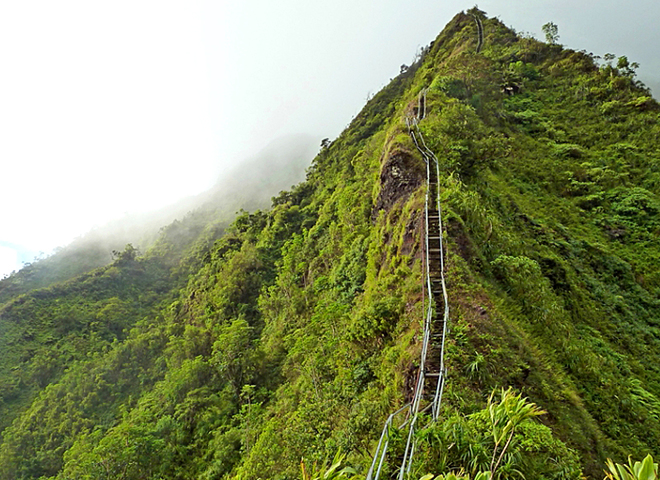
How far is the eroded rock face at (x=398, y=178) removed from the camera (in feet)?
47.1

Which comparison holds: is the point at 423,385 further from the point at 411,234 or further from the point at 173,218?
the point at 173,218

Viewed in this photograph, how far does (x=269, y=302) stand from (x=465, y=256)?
2043cm

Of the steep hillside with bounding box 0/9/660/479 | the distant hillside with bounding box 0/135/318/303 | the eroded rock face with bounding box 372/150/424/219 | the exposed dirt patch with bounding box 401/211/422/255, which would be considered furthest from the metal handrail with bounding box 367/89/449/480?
the distant hillside with bounding box 0/135/318/303

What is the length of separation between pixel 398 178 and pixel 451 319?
29.0 feet

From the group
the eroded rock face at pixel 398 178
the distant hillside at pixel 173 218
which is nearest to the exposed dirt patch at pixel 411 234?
the eroded rock face at pixel 398 178

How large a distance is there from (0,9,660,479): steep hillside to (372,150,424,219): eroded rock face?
0.36 ft

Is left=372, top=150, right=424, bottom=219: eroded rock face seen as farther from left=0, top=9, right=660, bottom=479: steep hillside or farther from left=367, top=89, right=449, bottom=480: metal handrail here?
left=367, top=89, right=449, bottom=480: metal handrail

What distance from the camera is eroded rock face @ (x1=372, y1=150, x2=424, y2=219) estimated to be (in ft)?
47.1

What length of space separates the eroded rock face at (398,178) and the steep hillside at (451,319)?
0.11m

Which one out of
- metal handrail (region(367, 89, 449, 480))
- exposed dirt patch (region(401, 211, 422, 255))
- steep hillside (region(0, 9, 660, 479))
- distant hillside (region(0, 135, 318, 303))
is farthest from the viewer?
distant hillside (region(0, 135, 318, 303))

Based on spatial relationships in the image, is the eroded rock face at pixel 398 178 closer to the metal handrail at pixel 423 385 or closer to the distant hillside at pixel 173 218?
the metal handrail at pixel 423 385

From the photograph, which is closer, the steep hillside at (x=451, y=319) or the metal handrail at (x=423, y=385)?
the metal handrail at (x=423, y=385)

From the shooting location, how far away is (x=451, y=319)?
7.57m

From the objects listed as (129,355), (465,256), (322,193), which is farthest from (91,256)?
(465,256)
